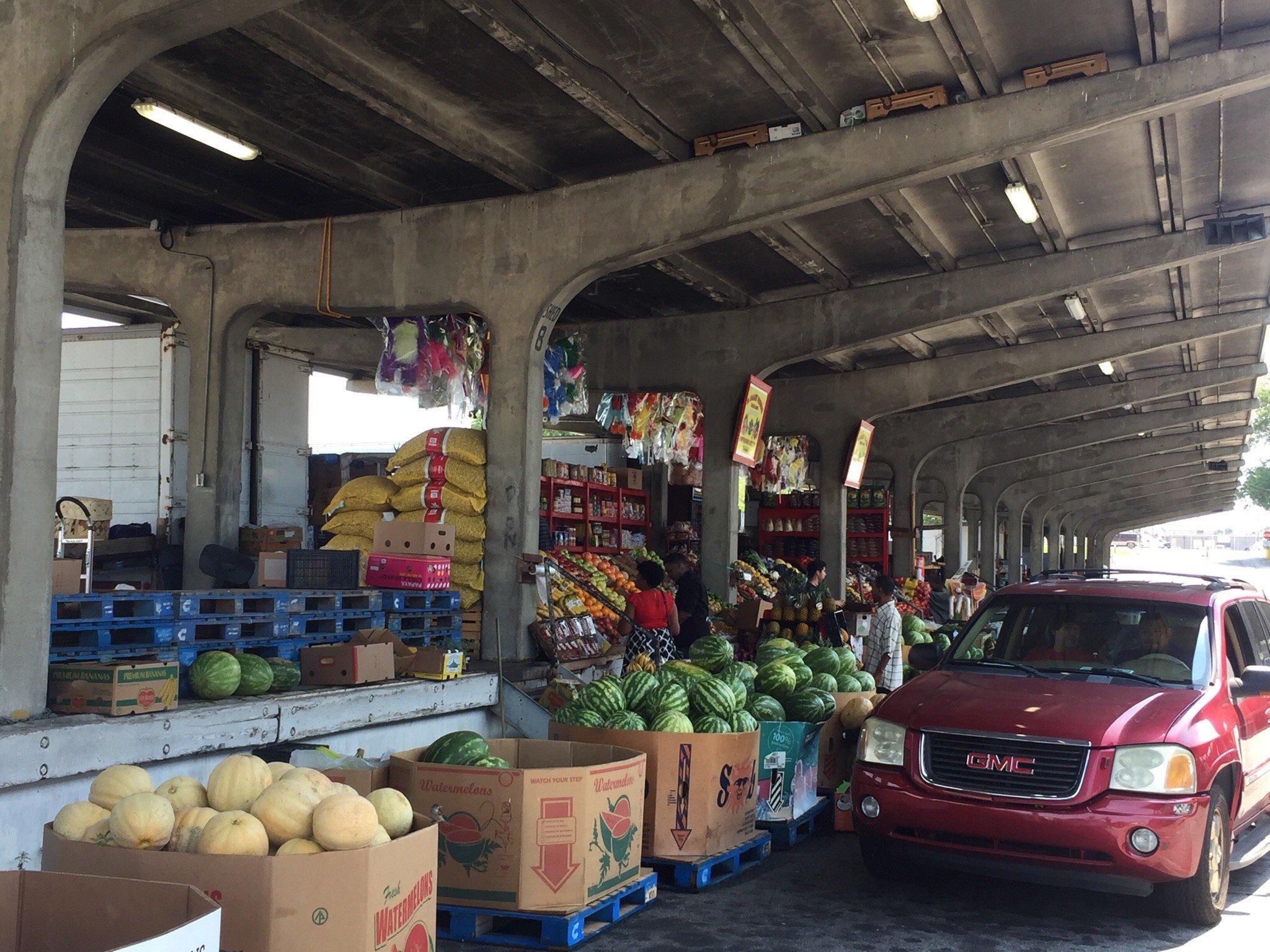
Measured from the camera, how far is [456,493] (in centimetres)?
1124

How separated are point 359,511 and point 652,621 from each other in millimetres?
3176

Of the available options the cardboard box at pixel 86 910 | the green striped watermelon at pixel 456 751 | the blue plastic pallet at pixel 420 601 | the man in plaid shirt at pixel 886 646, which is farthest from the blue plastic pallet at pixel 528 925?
the man in plaid shirt at pixel 886 646

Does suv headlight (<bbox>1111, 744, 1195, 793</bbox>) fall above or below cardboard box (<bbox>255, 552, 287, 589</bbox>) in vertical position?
below

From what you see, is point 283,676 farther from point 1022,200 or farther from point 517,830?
point 1022,200

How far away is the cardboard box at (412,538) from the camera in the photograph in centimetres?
937

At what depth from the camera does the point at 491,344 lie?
1139 centimetres

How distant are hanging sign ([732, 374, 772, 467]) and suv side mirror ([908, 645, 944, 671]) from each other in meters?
8.03

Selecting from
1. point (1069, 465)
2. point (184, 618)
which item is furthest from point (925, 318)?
point (1069, 465)

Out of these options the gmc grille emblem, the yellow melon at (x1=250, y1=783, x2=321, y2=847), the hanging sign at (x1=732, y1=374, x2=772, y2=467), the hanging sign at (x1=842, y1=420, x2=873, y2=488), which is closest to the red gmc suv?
the gmc grille emblem

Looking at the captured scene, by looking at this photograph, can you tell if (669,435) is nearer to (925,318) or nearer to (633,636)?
(925,318)

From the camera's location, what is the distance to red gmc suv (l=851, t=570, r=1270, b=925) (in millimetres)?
5801

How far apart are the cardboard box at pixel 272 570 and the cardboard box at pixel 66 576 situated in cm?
196

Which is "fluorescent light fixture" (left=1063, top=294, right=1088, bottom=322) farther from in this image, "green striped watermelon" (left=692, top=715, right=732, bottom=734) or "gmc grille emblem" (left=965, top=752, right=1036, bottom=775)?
"gmc grille emblem" (left=965, top=752, right=1036, bottom=775)

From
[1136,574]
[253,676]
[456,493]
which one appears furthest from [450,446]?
[1136,574]
